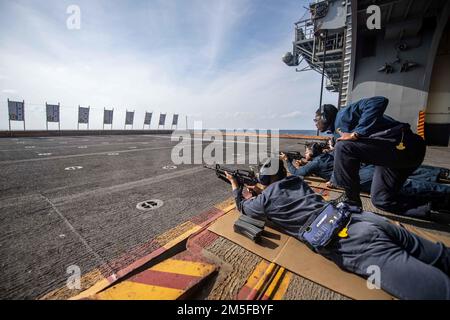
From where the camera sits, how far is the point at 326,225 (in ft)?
6.07

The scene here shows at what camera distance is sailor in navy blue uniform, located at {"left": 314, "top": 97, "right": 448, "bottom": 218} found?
2.52 m

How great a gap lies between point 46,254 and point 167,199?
6.14 feet

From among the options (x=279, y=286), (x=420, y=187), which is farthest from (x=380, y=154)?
(x=279, y=286)

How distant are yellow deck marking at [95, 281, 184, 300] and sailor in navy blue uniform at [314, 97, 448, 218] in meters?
2.40

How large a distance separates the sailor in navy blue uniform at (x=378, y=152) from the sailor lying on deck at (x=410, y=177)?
0.12m

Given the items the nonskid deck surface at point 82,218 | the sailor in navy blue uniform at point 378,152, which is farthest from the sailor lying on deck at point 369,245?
the nonskid deck surface at point 82,218

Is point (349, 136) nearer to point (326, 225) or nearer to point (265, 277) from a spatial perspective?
point (326, 225)

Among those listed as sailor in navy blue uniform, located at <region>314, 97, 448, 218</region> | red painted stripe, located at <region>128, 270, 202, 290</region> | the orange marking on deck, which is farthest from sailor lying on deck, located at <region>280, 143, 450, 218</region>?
→ red painted stripe, located at <region>128, 270, 202, 290</region>

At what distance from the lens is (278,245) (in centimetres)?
223

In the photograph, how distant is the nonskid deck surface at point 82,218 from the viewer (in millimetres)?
1853

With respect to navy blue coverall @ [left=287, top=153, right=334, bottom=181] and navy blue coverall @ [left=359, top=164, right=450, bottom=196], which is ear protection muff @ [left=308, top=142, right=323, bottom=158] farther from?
navy blue coverall @ [left=359, top=164, right=450, bottom=196]

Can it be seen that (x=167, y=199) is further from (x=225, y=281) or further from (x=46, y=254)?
(x=225, y=281)

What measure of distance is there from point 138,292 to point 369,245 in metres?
1.95

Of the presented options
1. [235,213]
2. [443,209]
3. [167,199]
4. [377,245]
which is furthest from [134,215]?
[443,209]
